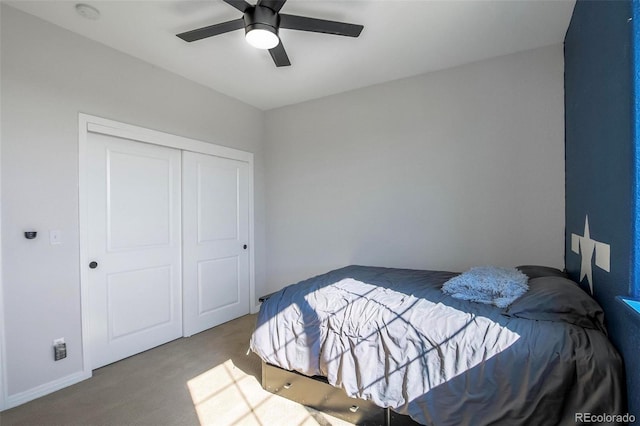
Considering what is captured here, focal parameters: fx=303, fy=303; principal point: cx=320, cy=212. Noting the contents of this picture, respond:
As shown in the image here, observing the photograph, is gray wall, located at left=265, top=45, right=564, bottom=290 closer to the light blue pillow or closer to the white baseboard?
the light blue pillow

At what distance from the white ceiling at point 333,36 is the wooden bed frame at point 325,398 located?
2453 millimetres

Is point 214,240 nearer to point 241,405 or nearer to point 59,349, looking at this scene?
point 59,349

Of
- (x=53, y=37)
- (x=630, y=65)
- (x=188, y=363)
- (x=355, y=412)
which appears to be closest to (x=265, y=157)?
(x=53, y=37)

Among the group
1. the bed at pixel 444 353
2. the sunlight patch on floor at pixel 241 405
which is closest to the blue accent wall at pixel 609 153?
the bed at pixel 444 353

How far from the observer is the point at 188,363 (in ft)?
8.33

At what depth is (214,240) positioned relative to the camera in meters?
3.41

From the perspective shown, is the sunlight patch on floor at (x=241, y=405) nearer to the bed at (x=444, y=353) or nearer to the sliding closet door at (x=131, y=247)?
the bed at (x=444, y=353)

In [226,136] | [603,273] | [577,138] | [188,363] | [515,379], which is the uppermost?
[226,136]

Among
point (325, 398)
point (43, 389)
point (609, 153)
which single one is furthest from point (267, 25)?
point (43, 389)

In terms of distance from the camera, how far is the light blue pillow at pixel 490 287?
1.76 metres

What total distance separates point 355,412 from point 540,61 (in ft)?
9.86

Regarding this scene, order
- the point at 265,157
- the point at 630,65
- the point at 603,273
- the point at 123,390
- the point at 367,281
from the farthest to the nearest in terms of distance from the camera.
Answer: the point at 265,157
the point at 367,281
the point at 123,390
the point at 603,273
the point at 630,65

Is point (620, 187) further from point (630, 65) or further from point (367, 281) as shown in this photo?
point (367, 281)

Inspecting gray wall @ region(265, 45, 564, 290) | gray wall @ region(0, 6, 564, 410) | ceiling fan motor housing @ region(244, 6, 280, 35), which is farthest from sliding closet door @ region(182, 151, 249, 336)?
ceiling fan motor housing @ region(244, 6, 280, 35)
